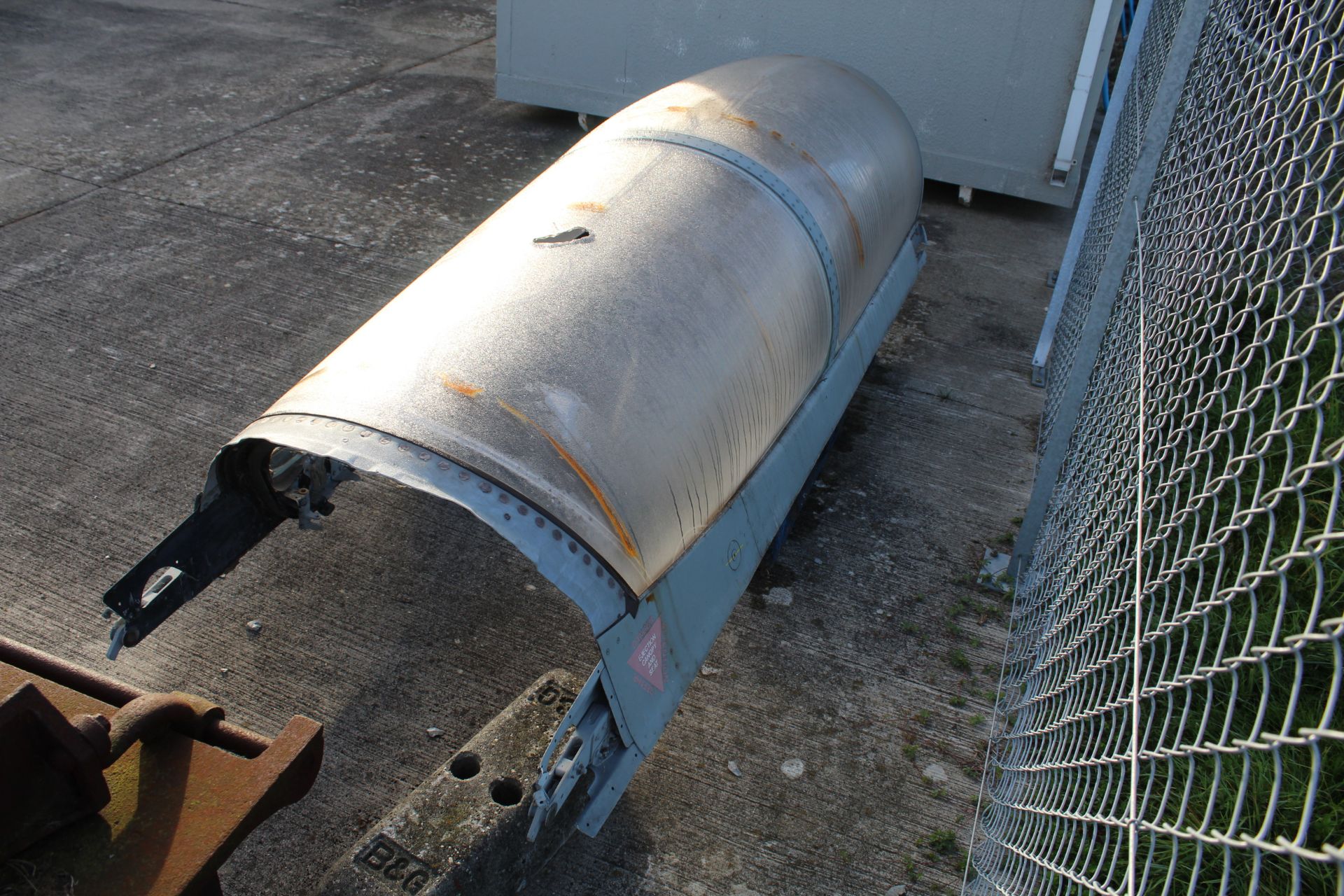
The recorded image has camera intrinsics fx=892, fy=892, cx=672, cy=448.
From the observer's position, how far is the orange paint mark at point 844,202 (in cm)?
383

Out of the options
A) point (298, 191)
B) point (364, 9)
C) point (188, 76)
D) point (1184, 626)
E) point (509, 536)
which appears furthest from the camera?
point (364, 9)

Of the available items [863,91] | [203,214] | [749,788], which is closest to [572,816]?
[749,788]

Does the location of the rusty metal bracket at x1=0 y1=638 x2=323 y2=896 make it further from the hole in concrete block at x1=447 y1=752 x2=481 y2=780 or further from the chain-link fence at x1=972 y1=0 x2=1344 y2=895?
the chain-link fence at x1=972 y1=0 x2=1344 y2=895

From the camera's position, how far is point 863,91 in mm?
4707

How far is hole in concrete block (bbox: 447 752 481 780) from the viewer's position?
2.75 meters

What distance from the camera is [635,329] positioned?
2.73 meters

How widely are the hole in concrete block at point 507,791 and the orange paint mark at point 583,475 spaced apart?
820 millimetres

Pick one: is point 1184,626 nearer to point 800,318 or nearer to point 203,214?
point 800,318

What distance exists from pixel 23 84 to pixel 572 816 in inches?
367

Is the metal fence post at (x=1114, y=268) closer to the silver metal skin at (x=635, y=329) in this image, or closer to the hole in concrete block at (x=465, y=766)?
the silver metal skin at (x=635, y=329)

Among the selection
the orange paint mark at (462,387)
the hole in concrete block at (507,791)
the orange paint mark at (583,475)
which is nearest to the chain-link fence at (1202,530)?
the orange paint mark at (583,475)

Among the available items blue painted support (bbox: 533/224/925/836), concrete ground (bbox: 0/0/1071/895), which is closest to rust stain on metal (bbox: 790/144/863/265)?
blue painted support (bbox: 533/224/925/836)

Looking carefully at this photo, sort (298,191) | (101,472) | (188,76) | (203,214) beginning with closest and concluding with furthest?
(101,472), (203,214), (298,191), (188,76)

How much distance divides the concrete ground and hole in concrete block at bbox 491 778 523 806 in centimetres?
38
